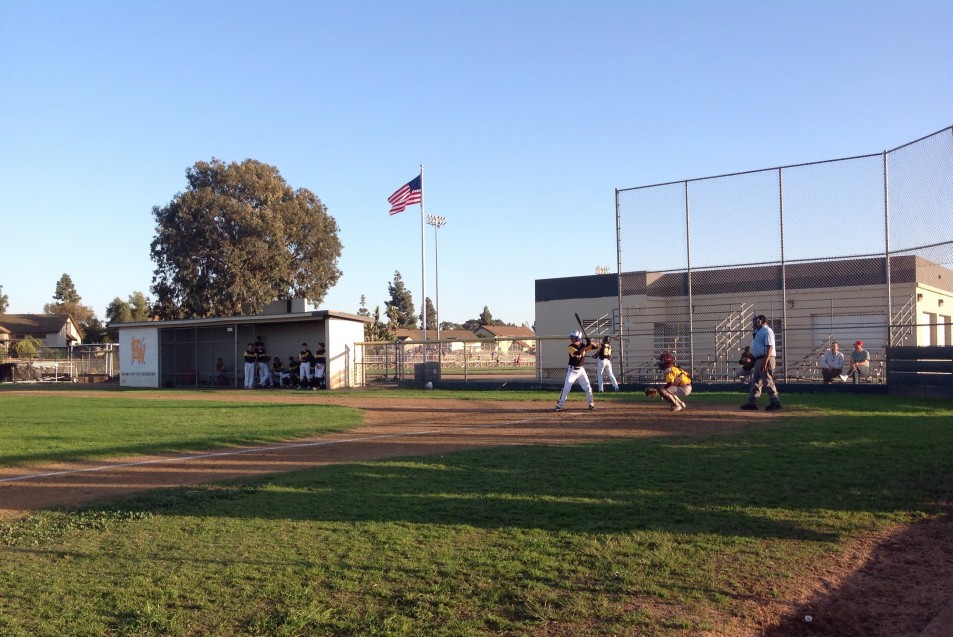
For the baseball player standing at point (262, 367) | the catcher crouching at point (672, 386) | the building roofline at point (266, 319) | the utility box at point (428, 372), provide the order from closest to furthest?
1. the catcher crouching at point (672, 386)
2. the utility box at point (428, 372)
3. the building roofline at point (266, 319)
4. the baseball player standing at point (262, 367)

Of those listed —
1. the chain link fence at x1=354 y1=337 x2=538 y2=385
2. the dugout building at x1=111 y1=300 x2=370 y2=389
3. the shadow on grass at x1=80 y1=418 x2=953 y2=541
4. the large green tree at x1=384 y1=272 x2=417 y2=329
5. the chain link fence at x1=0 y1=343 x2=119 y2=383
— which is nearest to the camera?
the shadow on grass at x1=80 y1=418 x2=953 y2=541

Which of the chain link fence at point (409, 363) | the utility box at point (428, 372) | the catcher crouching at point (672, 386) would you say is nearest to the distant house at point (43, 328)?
the chain link fence at point (409, 363)

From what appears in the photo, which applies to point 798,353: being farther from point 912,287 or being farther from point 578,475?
point 578,475

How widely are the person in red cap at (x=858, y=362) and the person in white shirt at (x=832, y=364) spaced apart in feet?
1.13

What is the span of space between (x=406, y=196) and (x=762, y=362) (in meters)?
25.3

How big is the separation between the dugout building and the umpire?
64.0ft

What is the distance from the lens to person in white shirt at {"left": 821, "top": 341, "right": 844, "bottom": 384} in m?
23.2

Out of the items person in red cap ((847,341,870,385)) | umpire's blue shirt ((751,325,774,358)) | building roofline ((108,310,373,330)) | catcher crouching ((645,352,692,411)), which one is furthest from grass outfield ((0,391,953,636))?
building roofline ((108,310,373,330))

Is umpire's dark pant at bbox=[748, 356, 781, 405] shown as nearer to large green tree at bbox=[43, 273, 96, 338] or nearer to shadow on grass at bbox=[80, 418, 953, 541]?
shadow on grass at bbox=[80, 418, 953, 541]

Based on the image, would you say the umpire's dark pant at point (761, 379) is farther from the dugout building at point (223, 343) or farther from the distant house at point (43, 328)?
the distant house at point (43, 328)

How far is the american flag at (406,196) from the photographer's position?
126ft

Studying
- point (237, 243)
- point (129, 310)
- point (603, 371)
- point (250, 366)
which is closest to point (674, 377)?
point (603, 371)

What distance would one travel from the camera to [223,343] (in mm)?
37969

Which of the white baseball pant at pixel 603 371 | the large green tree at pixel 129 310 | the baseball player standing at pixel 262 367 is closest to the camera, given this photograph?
the white baseball pant at pixel 603 371
